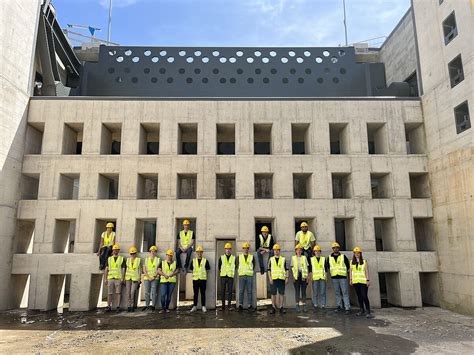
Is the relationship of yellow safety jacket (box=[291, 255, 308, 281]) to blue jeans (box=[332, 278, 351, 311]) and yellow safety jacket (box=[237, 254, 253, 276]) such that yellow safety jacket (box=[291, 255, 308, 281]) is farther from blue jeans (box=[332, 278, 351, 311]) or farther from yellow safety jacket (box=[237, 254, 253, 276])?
yellow safety jacket (box=[237, 254, 253, 276])

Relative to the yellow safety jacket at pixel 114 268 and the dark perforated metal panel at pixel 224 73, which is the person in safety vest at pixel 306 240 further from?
the dark perforated metal panel at pixel 224 73

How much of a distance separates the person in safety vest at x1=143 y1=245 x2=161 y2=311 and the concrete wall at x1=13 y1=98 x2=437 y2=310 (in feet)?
2.16

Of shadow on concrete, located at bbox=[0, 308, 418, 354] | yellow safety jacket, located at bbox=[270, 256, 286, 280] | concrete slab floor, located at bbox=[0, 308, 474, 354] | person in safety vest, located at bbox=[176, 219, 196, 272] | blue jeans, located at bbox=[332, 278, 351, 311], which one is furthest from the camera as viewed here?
person in safety vest, located at bbox=[176, 219, 196, 272]

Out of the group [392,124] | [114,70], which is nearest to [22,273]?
[114,70]

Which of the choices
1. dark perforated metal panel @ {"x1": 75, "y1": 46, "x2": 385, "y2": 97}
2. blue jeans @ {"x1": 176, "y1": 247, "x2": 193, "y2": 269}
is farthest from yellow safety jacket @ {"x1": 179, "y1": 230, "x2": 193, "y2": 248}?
dark perforated metal panel @ {"x1": 75, "y1": 46, "x2": 385, "y2": 97}

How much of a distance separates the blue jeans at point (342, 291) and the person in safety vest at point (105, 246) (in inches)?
314

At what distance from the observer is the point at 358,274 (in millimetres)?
10250

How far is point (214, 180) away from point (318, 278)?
16.9 feet

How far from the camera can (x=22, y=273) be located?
11453 millimetres

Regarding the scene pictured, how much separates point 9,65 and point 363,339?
14216 mm

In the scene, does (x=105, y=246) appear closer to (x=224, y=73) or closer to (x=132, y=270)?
(x=132, y=270)

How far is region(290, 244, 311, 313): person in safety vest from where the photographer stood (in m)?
10.8

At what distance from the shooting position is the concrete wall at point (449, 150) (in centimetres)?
1026

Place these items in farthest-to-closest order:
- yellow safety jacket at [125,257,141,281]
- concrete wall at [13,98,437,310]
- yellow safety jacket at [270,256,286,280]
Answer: concrete wall at [13,98,437,310] → yellow safety jacket at [125,257,141,281] → yellow safety jacket at [270,256,286,280]
